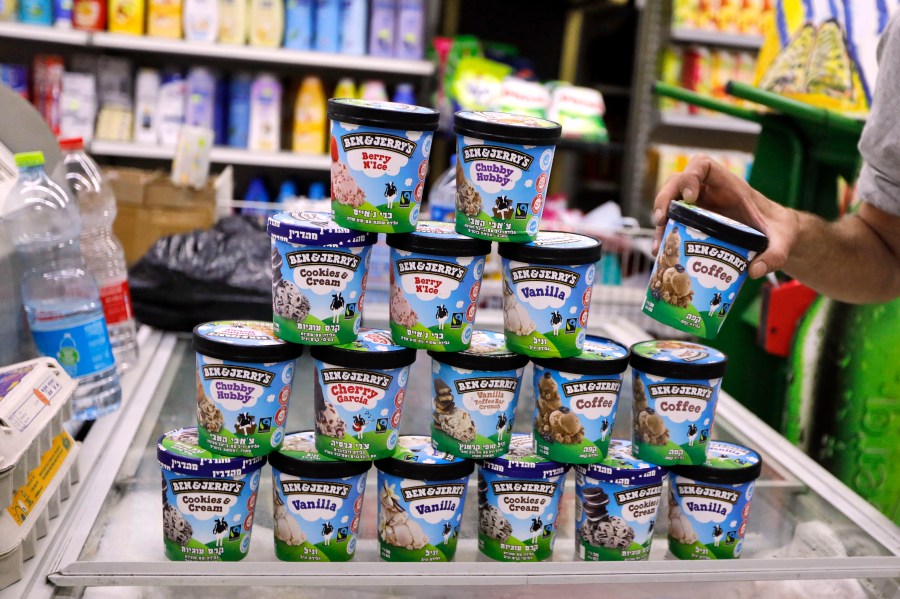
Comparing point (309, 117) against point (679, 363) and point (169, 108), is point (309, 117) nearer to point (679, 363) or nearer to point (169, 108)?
point (169, 108)

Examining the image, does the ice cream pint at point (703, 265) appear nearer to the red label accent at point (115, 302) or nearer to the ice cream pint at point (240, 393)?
the ice cream pint at point (240, 393)

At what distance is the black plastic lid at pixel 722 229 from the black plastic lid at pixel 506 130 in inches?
9.6

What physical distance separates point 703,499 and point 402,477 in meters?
0.49

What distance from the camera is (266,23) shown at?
454cm

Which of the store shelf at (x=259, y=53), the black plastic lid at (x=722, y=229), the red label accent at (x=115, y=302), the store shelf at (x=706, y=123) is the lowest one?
the red label accent at (x=115, y=302)

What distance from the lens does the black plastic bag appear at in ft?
7.79

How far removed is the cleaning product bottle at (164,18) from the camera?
14.7 ft

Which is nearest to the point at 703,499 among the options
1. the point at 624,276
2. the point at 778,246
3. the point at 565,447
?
the point at 565,447

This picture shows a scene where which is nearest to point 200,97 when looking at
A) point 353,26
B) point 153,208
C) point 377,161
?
point 353,26

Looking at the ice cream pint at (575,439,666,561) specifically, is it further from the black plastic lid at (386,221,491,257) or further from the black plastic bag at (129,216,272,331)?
the black plastic bag at (129,216,272,331)

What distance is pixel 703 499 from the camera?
1420 mm

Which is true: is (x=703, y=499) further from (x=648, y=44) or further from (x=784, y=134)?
(x=648, y=44)

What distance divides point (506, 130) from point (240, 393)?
0.58 metres

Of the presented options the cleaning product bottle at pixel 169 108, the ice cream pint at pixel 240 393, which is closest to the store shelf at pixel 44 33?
the cleaning product bottle at pixel 169 108
